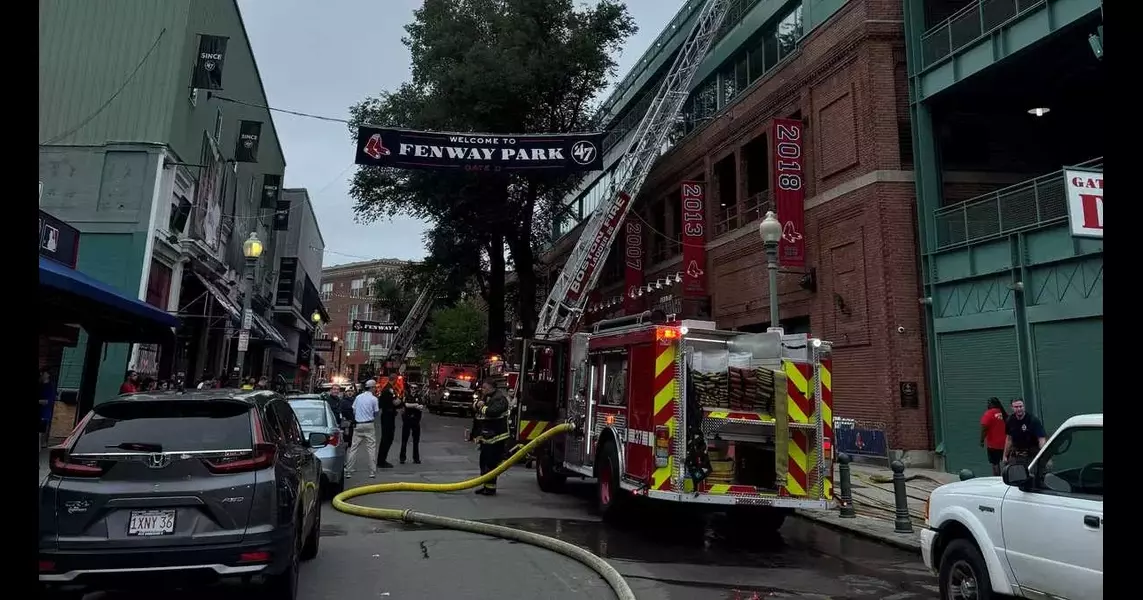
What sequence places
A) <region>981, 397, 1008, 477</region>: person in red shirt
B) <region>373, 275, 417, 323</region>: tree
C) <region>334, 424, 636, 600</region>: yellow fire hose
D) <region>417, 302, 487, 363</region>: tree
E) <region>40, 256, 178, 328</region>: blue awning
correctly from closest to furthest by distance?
1. <region>334, 424, 636, 600</region>: yellow fire hose
2. <region>40, 256, 178, 328</region>: blue awning
3. <region>981, 397, 1008, 477</region>: person in red shirt
4. <region>417, 302, 487, 363</region>: tree
5. <region>373, 275, 417, 323</region>: tree

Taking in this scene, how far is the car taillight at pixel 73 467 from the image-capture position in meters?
5.06

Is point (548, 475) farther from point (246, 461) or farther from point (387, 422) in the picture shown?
point (246, 461)

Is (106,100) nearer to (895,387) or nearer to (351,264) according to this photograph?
(895,387)

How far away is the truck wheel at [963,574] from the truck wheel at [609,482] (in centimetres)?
452

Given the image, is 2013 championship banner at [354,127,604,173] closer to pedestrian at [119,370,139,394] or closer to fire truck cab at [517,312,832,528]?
pedestrian at [119,370,139,394]

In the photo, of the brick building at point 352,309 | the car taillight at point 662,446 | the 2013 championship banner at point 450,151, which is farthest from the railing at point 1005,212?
the brick building at point 352,309

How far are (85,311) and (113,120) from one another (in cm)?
1199

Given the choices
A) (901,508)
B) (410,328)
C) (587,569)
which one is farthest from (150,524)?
(410,328)

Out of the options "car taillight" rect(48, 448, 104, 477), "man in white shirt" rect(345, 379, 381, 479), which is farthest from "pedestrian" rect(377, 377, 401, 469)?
"car taillight" rect(48, 448, 104, 477)

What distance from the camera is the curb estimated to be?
912 cm

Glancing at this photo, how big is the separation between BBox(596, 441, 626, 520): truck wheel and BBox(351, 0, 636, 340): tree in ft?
76.3

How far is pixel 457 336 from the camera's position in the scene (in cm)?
6103

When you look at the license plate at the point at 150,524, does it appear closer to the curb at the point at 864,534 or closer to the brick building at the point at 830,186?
the curb at the point at 864,534
